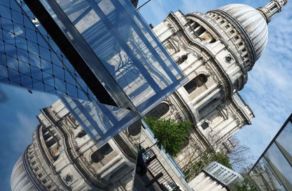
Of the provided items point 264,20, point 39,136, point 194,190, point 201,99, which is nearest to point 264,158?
point 194,190

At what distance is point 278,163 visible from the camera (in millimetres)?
9391

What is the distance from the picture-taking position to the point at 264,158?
33.9 feet

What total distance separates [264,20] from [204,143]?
53.3 ft

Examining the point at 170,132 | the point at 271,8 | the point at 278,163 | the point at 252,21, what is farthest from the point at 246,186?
the point at 271,8

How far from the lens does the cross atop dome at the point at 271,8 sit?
170ft

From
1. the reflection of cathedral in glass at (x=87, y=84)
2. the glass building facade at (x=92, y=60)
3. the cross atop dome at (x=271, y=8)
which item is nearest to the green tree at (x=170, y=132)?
the cross atop dome at (x=271, y=8)

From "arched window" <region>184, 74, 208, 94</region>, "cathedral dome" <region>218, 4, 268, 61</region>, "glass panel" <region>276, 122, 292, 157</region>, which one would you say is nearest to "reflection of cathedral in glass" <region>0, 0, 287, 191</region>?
"glass panel" <region>276, 122, 292, 157</region>

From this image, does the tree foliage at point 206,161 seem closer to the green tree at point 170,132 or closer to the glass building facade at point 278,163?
the green tree at point 170,132

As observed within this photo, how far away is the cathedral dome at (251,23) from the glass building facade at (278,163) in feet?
114

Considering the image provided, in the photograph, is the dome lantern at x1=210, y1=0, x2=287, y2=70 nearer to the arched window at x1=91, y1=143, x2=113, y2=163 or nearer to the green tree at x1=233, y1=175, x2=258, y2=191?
the green tree at x1=233, y1=175, x2=258, y2=191

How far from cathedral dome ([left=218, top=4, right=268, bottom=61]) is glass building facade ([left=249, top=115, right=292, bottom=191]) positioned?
34793 mm

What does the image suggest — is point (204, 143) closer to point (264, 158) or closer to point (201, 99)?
point (201, 99)

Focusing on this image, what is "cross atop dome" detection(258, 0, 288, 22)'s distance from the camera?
51.8 meters

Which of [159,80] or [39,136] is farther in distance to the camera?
[159,80]
